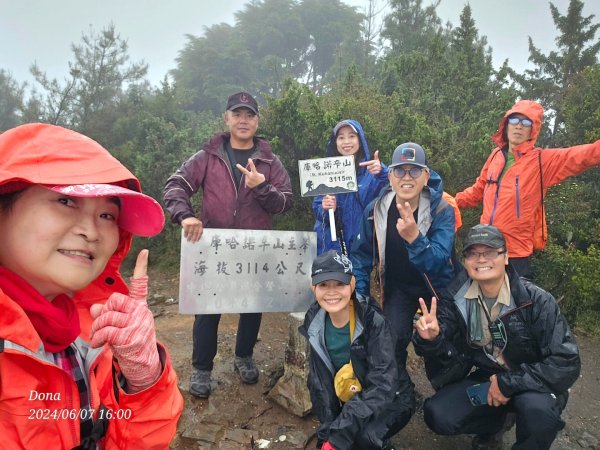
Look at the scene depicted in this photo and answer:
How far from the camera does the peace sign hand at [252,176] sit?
318 centimetres

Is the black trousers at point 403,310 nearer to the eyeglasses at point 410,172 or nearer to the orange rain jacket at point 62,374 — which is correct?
the eyeglasses at point 410,172

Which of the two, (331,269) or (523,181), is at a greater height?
(523,181)

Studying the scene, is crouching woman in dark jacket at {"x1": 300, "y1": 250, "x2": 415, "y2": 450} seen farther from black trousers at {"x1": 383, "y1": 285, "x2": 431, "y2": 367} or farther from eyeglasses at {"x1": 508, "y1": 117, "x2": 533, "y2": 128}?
eyeglasses at {"x1": 508, "y1": 117, "x2": 533, "y2": 128}

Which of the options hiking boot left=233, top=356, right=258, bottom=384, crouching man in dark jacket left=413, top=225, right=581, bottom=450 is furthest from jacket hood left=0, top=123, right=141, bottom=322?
hiking boot left=233, top=356, right=258, bottom=384

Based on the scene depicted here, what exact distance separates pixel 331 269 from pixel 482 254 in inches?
41.2

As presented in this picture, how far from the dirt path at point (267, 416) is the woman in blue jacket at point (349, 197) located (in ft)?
5.05

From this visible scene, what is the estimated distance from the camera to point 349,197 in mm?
3760

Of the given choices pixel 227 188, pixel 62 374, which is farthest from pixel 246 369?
pixel 62 374

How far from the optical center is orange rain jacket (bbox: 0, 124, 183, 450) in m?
1.15

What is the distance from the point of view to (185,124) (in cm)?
1380

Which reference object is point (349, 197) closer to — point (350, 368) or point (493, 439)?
point (350, 368)

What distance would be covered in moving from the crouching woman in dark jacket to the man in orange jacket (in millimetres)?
1761

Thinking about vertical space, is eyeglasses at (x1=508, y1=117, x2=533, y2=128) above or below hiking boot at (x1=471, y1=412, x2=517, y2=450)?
above

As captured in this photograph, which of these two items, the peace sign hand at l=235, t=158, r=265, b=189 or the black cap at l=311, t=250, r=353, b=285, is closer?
the black cap at l=311, t=250, r=353, b=285
